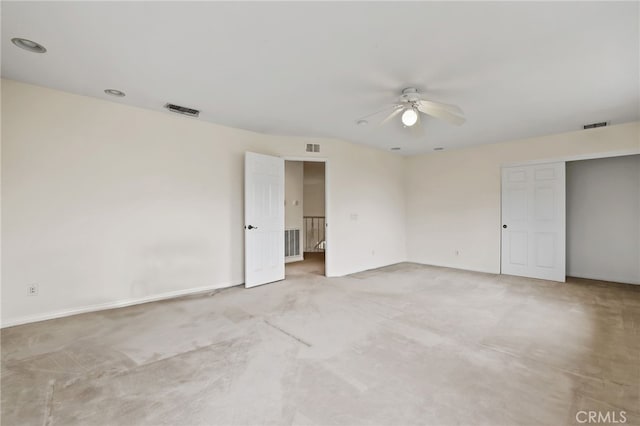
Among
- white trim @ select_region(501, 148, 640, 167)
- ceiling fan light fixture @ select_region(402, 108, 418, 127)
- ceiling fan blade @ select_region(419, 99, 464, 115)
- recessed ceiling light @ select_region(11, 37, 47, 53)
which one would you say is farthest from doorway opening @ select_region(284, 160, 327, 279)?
recessed ceiling light @ select_region(11, 37, 47, 53)

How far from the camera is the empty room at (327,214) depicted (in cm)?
194

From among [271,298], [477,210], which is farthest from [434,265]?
[271,298]

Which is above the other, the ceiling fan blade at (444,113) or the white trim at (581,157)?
the ceiling fan blade at (444,113)

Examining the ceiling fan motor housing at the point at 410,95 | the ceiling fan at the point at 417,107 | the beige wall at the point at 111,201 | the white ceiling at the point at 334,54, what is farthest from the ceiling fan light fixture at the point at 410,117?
the beige wall at the point at 111,201

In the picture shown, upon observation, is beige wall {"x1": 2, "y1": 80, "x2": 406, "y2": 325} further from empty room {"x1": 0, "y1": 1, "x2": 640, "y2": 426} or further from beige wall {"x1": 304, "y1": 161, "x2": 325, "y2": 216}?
beige wall {"x1": 304, "y1": 161, "x2": 325, "y2": 216}

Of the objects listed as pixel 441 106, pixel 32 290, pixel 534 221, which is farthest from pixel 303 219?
pixel 32 290

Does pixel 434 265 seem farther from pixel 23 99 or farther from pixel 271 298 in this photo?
pixel 23 99

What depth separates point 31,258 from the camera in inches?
122

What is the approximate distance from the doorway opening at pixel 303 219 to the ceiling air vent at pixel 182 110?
283 centimetres

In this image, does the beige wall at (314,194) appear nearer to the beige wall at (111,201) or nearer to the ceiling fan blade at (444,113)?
the beige wall at (111,201)

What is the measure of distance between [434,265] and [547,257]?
6.64 ft

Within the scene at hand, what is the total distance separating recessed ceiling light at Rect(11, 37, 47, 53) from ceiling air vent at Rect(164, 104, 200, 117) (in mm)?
1304

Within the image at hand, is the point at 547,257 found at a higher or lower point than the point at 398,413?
higher

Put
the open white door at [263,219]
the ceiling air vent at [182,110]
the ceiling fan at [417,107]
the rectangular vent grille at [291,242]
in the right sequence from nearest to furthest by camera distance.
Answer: the ceiling fan at [417,107]
the ceiling air vent at [182,110]
the open white door at [263,219]
the rectangular vent grille at [291,242]
